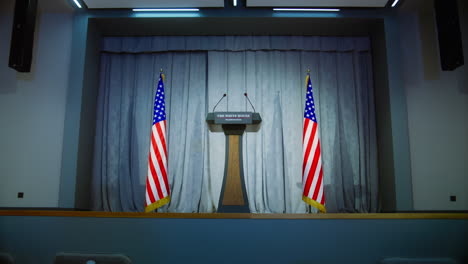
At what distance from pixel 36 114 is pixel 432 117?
16.1ft

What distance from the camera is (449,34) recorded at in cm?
365

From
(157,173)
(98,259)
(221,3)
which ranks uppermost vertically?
(221,3)

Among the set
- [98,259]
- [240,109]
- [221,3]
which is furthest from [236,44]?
[98,259]

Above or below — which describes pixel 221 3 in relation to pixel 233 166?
above

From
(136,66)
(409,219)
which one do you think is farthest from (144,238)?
(136,66)

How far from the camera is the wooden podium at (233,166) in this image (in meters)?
3.97

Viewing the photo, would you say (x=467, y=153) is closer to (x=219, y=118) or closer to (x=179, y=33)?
(x=219, y=118)

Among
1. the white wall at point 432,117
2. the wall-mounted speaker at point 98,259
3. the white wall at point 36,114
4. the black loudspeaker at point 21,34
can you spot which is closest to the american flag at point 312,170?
the white wall at point 432,117

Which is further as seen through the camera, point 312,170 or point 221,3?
point 221,3

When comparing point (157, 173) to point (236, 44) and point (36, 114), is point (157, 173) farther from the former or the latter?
point (236, 44)

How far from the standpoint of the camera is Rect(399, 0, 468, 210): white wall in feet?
13.9

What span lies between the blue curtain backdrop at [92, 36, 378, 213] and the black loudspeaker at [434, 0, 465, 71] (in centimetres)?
126

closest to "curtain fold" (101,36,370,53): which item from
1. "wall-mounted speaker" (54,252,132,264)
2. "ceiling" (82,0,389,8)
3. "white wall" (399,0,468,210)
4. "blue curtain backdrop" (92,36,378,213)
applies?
"blue curtain backdrop" (92,36,378,213)

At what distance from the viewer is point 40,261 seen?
2.49m
